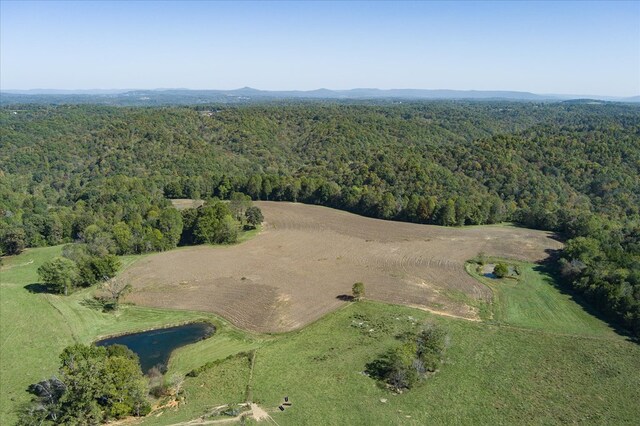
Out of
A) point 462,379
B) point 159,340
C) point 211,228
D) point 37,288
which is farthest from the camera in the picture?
point 211,228

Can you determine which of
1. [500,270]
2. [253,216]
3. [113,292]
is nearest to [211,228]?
[253,216]

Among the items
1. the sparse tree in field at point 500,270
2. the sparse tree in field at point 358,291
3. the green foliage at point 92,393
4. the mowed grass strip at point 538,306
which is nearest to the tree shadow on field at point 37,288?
the green foliage at point 92,393

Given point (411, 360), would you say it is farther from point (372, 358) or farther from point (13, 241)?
point (13, 241)

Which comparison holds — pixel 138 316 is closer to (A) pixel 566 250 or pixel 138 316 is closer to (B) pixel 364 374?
(B) pixel 364 374

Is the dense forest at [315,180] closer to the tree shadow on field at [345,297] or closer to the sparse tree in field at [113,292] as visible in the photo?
the sparse tree in field at [113,292]

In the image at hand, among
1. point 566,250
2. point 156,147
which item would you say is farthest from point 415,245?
point 156,147

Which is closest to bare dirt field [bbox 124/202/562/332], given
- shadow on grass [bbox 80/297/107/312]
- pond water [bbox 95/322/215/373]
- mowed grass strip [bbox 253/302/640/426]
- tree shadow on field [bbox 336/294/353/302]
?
tree shadow on field [bbox 336/294/353/302]
